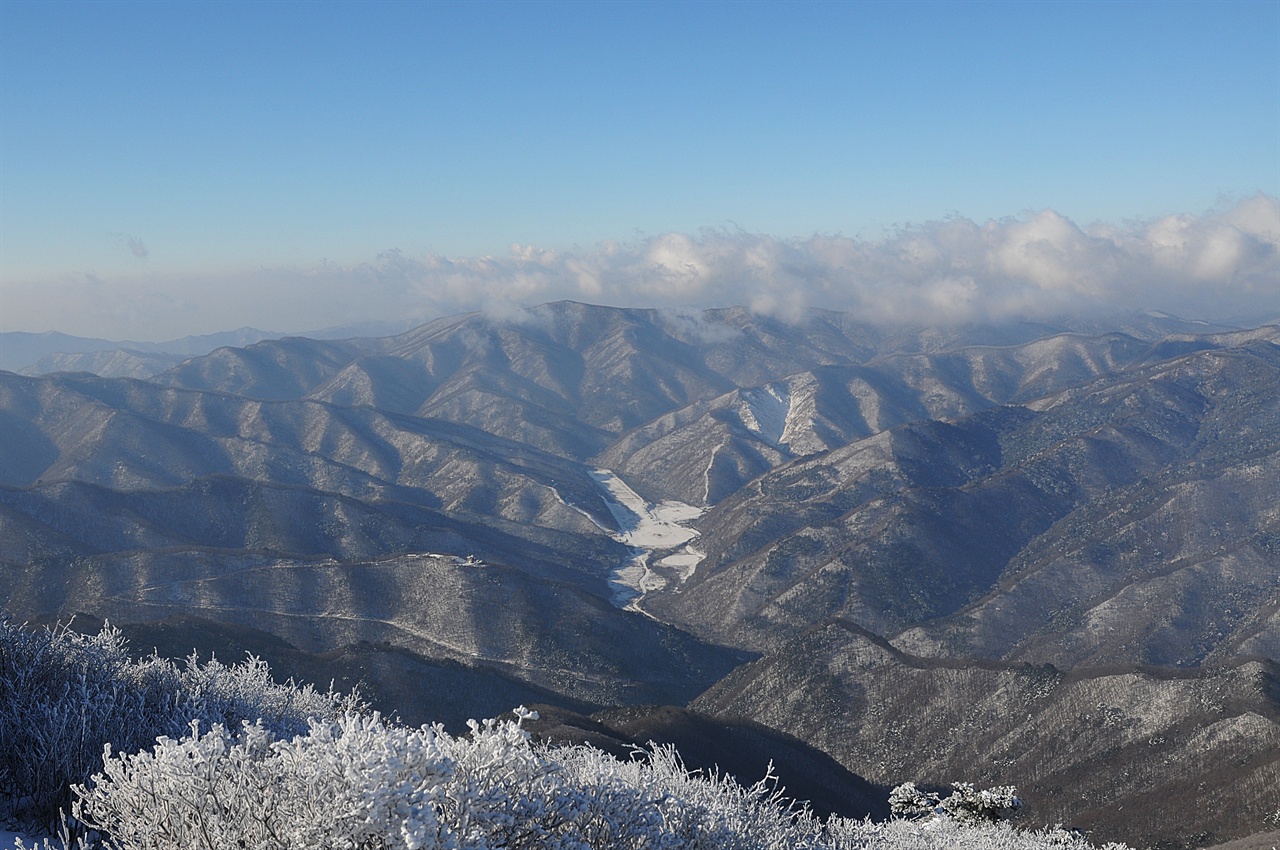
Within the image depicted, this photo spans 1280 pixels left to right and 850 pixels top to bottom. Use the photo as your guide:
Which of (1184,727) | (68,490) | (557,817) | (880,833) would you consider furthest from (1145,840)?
(68,490)

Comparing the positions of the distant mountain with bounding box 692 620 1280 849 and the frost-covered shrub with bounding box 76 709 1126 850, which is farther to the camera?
the distant mountain with bounding box 692 620 1280 849

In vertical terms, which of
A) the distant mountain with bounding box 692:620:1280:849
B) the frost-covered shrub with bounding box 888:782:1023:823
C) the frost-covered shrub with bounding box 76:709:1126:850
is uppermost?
the frost-covered shrub with bounding box 76:709:1126:850

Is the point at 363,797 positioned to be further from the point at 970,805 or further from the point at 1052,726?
the point at 1052,726

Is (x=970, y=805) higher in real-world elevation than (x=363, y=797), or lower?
lower

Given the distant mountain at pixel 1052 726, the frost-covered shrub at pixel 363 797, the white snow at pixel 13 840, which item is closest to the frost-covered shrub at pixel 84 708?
the white snow at pixel 13 840

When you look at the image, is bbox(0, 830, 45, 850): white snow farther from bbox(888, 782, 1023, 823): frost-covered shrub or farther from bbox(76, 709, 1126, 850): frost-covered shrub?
bbox(888, 782, 1023, 823): frost-covered shrub

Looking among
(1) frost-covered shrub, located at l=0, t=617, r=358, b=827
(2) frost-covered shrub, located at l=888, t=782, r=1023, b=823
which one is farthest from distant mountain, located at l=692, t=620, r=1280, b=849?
(1) frost-covered shrub, located at l=0, t=617, r=358, b=827

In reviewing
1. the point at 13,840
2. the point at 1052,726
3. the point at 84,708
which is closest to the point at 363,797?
the point at 13,840

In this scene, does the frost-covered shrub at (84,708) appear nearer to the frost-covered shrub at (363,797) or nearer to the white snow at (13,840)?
the white snow at (13,840)

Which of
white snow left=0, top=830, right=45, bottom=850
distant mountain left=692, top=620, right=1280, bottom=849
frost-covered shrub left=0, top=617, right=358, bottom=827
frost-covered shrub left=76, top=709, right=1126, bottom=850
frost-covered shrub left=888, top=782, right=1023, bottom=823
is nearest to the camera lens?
frost-covered shrub left=76, top=709, right=1126, bottom=850
